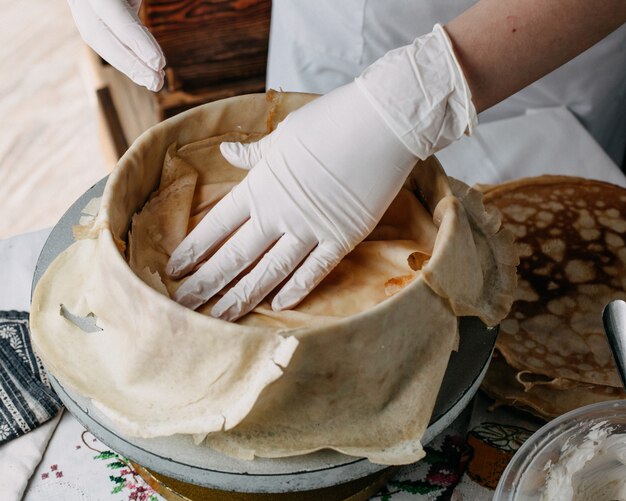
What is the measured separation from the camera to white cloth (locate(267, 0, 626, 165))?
1.26 meters

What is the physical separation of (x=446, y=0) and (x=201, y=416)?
888 mm

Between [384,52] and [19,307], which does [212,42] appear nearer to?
[384,52]

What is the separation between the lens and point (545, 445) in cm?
74

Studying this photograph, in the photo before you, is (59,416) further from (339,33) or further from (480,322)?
(339,33)

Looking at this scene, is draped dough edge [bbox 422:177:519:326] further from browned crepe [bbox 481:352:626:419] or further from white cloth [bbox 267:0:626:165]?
white cloth [bbox 267:0:626:165]

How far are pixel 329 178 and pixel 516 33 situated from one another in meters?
0.27

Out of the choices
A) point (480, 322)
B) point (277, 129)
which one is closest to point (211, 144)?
point (277, 129)

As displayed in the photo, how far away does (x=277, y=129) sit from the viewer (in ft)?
2.79

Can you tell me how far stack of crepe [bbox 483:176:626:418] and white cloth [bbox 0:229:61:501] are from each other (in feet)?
1.93

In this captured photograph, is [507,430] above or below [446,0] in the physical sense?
below

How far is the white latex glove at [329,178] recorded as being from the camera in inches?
30.7

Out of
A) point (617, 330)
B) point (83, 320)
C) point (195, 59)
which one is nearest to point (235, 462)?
point (83, 320)

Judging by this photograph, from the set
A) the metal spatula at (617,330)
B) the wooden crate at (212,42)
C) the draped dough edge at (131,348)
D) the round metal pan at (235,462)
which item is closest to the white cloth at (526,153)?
the metal spatula at (617,330)

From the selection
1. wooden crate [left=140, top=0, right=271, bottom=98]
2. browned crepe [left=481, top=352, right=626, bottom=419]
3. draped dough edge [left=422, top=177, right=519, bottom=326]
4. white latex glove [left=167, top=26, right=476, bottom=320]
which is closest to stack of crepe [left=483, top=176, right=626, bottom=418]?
browned crepe [left=481, top=352, right=626, bottom=419]
